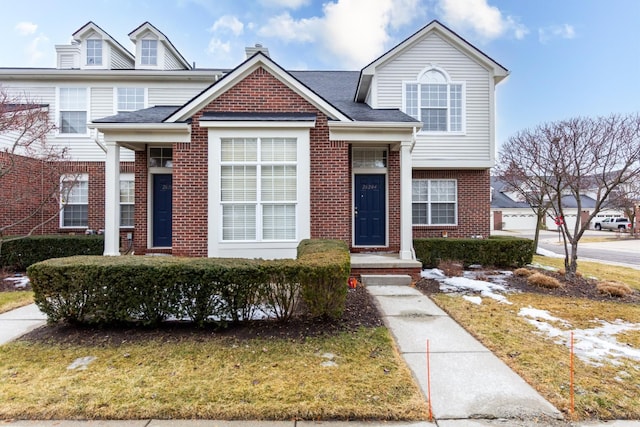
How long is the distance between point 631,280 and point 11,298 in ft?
Answer: 50.7

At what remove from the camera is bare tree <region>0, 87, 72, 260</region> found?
900cm

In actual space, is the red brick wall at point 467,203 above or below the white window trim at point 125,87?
below

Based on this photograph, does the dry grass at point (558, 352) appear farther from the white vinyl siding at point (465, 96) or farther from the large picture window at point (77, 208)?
the large picture window at point (77, 208)

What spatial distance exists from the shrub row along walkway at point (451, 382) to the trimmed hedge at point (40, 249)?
16.9 feet

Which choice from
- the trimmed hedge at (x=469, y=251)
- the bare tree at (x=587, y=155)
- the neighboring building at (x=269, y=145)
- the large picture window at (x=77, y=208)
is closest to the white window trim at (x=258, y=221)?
the neighboring building at (x=269, y=145)

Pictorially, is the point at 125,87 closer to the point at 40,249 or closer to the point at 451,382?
the point at 40,249

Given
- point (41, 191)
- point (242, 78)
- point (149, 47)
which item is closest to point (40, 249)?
point (41, 191)

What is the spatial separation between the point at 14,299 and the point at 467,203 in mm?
12372

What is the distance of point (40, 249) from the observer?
10.1 meters

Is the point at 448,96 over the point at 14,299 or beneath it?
over

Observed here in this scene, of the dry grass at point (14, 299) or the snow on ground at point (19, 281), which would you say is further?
the snow on ground at point (19, 281)

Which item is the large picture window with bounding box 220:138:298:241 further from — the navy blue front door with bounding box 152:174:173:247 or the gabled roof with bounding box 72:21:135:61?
the gabled roof with bounding box 72:21:135:61

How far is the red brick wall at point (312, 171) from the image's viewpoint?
813 cm

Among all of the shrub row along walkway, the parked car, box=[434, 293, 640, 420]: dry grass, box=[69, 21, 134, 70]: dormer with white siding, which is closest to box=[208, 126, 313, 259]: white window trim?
the shrub row along walkway
